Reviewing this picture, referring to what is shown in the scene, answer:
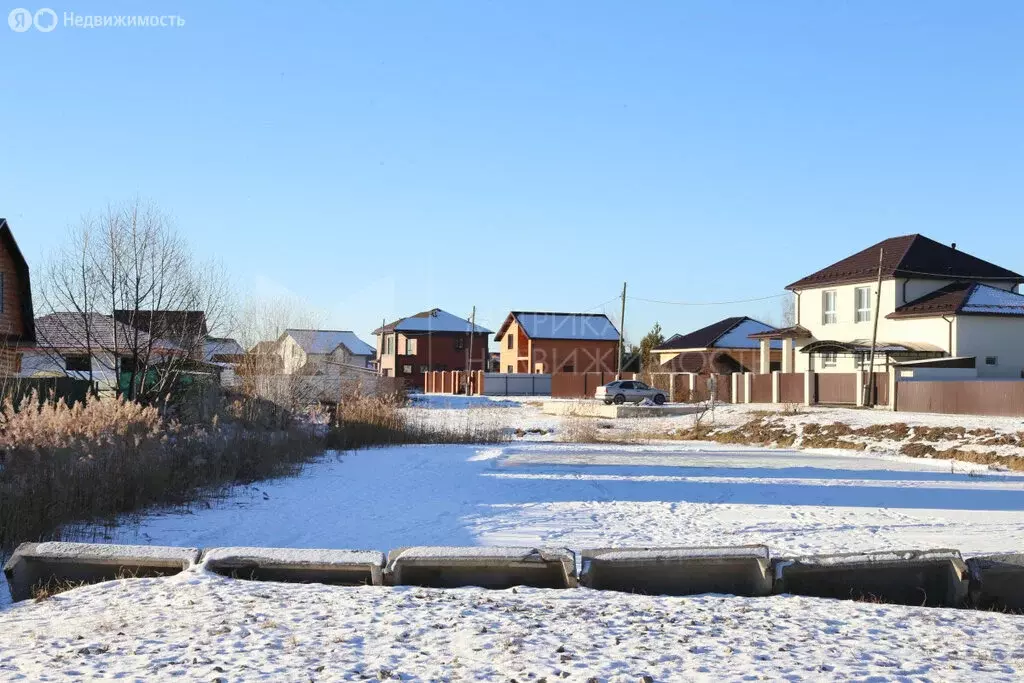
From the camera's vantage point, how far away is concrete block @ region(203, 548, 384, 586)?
336 inches

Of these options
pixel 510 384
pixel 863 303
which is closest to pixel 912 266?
pixel 863 303

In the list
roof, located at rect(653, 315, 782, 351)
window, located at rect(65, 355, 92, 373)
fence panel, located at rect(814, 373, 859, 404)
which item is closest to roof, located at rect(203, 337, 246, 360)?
window, located at rect(65, 355, 92, 373)

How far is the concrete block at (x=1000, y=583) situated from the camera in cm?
869

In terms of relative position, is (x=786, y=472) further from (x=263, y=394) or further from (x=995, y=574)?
(x=263, y=394)

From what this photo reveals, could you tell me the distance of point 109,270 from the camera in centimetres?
2345

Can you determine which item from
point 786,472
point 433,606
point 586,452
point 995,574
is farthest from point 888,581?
point 586,452

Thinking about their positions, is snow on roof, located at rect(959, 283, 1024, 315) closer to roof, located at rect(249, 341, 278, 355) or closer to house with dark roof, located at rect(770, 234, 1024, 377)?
house with dark roof, located at rect(770, 234, 1024, 377)

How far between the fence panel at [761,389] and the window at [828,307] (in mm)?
5326

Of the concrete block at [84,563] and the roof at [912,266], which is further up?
the roof at [912,266]

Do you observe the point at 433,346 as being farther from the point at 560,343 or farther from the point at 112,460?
the point at 112,460

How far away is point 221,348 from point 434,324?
60.5 m

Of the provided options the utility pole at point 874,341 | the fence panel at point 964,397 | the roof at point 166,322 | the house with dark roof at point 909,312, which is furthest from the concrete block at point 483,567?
the house with dark roof at point 909,312

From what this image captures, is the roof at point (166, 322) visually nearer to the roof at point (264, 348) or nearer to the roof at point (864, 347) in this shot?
the roof at point (264, 348)

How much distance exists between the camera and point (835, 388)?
41094mm
